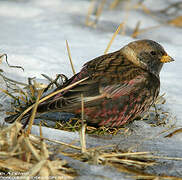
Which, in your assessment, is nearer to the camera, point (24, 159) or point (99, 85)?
point (24, 159)

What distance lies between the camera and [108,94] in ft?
10.5

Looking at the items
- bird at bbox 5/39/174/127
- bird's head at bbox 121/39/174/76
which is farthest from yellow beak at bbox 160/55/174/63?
bird at bbox 5/39/174/127

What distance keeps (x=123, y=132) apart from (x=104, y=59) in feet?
2.48

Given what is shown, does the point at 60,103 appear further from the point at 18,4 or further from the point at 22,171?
the point at 18,4

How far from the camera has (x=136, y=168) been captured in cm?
241

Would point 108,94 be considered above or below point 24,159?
above

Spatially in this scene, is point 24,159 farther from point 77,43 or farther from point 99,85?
point 77,43

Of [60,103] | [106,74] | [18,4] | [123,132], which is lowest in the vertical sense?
[123,132]

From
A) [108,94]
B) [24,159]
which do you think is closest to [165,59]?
[108,94]

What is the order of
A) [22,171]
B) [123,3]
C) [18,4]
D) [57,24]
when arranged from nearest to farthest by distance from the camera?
1. [22,171]
2. [57,24]
3. [18,4]
4. [123,3]

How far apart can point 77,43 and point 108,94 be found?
2.38 m

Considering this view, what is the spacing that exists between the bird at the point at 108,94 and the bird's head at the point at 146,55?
21cm

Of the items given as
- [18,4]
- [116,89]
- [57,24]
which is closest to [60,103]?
[116,89]

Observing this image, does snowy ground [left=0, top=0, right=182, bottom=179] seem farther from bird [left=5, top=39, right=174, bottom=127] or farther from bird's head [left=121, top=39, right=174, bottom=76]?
bird's head [left=121, top=39, right=174, bottom=76]
